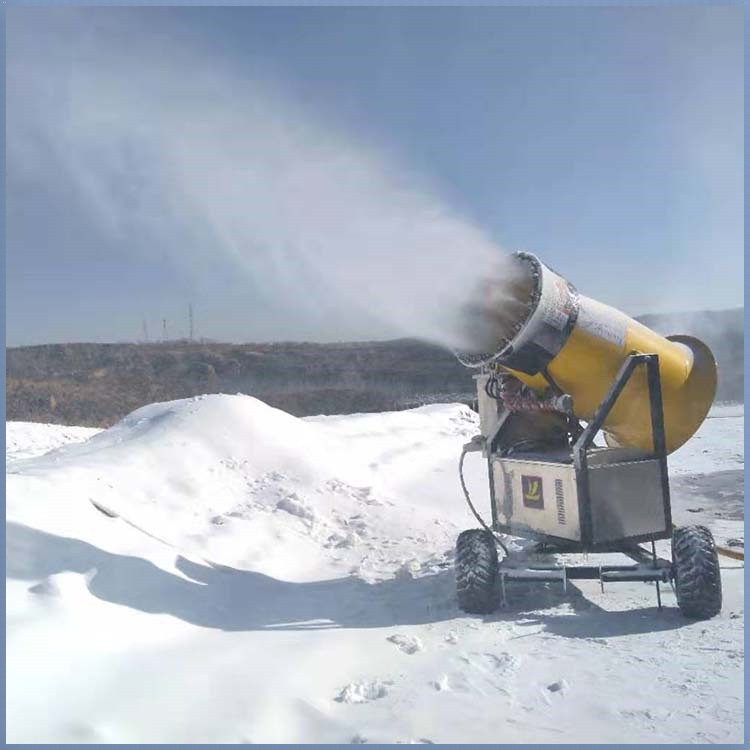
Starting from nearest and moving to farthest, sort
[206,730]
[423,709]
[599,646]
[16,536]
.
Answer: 1. [206,730]
2. [423,709]
3. [599,646]
4. [16,536]

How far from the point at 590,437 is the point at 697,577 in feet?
4.66

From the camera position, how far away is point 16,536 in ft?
21.1

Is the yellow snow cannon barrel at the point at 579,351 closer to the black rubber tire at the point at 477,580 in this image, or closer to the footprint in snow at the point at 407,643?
the black rubber tire at the point at 477,580

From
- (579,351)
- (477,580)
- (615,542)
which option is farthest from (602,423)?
(477,580)

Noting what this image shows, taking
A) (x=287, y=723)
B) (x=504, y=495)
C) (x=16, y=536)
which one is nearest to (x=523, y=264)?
(x=504, y=495)

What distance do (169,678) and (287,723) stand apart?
1.02m

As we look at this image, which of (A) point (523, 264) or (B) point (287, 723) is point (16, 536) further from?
(A) point (523, 264)

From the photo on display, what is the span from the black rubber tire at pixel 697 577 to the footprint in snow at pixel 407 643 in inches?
89.4

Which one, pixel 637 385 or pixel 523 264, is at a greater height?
pixel 523 264

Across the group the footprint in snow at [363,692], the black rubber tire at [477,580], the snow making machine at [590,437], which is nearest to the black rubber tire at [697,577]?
the snow making machine at [590,437]

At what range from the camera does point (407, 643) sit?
18.6 ft

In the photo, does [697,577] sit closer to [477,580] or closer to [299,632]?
[477,580]

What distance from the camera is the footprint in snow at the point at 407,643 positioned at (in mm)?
5594

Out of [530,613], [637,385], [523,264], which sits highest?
[523,264]
